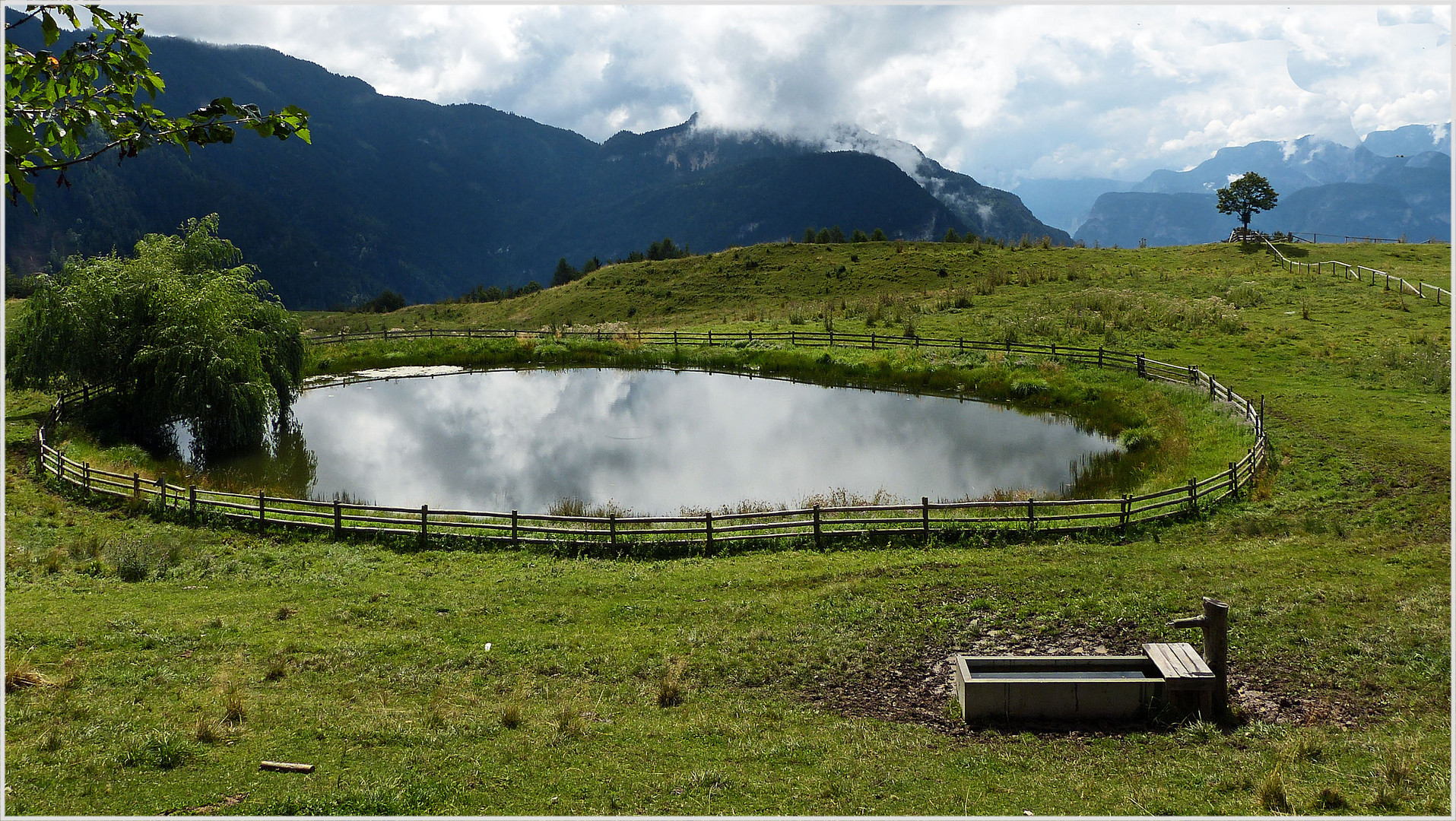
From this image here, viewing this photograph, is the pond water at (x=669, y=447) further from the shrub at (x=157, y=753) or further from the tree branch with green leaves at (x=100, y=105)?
the tree branch with green leaves at (x=100, y=105)

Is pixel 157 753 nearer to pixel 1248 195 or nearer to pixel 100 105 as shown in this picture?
pixel 100 105

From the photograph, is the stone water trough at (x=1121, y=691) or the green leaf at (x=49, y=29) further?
the stone water trough at (x=1121, y=691)

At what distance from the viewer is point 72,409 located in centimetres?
3362

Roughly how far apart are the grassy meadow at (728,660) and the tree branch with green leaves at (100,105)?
6.65 metres

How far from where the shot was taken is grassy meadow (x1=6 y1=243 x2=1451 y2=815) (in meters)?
9.29

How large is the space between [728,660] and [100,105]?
35.0ft

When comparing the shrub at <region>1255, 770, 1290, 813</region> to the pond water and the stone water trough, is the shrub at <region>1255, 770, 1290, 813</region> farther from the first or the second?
the pond water

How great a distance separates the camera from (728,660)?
13.5 m

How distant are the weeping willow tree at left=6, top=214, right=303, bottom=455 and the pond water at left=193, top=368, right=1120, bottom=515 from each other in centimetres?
273

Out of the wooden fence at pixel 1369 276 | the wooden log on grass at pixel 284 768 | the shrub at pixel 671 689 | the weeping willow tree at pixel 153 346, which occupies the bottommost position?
the shrub at pixel 671 689

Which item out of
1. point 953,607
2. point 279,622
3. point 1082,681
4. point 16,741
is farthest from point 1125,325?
point 16,741

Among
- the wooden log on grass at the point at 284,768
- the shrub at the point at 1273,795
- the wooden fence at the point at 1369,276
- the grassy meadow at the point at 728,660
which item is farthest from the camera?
the wooden fence at the point at 1369,276

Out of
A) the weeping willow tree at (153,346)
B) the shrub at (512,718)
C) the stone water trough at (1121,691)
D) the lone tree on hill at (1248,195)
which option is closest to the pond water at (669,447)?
the weeping willow tree at (153,346)

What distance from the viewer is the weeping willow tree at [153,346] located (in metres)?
30.1
